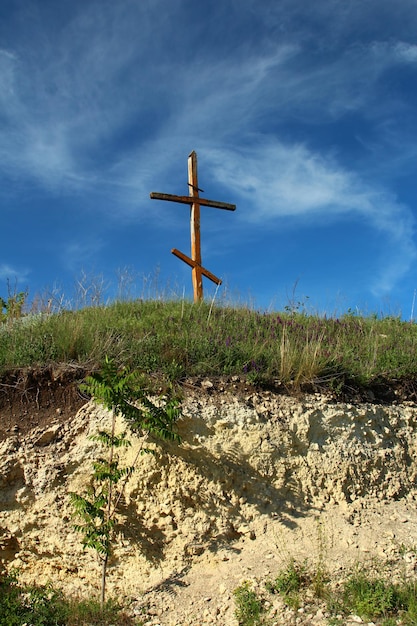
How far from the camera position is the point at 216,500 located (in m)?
6.70

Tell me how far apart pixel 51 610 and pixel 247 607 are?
92.5 inches

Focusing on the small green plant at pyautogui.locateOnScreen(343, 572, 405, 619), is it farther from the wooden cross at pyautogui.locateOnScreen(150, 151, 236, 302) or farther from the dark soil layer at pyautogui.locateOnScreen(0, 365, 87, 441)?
the wooden cross at pyautogui.locateOnScreen(150, 151, 236, 302)

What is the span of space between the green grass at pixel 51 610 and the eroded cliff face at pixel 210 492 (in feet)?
0.90

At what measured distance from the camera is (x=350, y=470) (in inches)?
283

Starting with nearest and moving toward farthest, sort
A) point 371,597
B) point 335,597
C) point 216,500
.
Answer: point 371,597, point 335,597, point 216,500

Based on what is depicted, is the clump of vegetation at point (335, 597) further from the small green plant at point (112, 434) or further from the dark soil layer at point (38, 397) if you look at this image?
the dark soil layer at point (38, 397)

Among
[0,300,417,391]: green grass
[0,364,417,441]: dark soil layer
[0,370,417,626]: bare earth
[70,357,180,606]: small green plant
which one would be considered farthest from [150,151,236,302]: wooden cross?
[70,357,180,606]: small green plant

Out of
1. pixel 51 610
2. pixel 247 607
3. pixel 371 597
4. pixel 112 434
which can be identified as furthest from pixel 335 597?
pixel 51 610

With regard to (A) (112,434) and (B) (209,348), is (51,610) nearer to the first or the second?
(A) (112,434)

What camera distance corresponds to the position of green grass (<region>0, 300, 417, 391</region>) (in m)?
7.83

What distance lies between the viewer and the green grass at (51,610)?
6.07m

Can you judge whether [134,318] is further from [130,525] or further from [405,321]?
[405,321]

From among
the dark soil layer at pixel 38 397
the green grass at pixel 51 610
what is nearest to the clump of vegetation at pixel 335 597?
the green grass at pixel 51 610

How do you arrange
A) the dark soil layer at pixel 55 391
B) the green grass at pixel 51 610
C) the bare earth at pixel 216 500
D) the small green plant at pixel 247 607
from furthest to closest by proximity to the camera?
1. the dark soil layer at pixel 55 391
2. the bare earth at pixel 216 500
3. the green grass at pixel 51 610
4. the small green plant at pixel 247 607
